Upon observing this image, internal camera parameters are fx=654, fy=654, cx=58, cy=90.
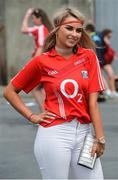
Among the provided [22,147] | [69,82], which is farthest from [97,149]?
[22,147]

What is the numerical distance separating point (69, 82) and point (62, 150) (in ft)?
1.42

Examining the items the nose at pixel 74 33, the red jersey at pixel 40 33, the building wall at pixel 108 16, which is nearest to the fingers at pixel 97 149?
the nose at pixel 74 33

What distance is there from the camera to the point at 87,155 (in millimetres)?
4086

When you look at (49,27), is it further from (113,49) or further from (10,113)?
(113,49)

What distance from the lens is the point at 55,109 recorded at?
419 cm

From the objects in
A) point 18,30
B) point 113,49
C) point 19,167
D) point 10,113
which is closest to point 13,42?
point 18,30

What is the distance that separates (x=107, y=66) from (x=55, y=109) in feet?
33.2

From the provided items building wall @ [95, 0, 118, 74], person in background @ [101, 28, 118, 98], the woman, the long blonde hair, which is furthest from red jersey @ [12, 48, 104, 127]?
building wall @ [95, 0, 118, 74]

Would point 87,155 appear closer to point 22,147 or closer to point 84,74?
point 84,74

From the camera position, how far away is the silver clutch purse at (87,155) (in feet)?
13.3

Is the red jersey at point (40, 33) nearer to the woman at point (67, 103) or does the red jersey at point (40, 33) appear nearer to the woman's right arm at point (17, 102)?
the woman's right arm at point (17, 102)

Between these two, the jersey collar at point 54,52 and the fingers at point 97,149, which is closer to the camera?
the fingers at point 97,149

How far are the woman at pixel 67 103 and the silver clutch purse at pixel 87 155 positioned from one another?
1.1 inches

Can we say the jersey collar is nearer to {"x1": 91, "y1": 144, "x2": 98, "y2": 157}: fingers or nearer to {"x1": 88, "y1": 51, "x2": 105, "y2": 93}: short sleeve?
{"x1": 88, "y1": 51, "x2": 105, "y2": 93}: short sleeve
